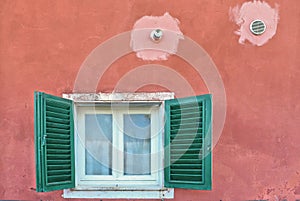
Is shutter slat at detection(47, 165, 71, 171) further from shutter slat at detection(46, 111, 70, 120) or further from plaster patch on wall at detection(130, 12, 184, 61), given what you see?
plaster patch on wall at detection(130, 12, 184, 61)

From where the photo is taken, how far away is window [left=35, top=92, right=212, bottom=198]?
341 cm

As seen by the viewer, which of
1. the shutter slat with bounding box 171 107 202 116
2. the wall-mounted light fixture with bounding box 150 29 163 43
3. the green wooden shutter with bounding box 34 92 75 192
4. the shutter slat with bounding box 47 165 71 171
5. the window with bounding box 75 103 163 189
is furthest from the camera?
the window with bounding box 75 103 163 189

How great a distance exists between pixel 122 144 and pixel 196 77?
3.64 ft

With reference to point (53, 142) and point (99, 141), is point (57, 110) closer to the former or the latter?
point (53, 142)

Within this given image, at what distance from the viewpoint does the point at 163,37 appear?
12.4 feet

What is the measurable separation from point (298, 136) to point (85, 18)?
103 inches

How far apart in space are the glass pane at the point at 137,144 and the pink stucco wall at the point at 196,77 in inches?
16.2

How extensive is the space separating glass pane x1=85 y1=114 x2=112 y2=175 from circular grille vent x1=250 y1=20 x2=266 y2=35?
182 cm

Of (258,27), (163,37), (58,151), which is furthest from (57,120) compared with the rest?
(258,27)

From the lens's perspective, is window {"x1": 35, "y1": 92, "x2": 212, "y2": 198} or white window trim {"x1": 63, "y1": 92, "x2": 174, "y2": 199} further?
white window trim {"x1": 63, "y1": 92, "x2": 174, "y2": 199}

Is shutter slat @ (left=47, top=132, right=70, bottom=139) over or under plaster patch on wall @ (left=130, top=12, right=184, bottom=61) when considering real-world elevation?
under

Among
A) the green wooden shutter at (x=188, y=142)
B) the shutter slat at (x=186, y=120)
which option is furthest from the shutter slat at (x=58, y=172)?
the shutter slat at (x=186, y=120)

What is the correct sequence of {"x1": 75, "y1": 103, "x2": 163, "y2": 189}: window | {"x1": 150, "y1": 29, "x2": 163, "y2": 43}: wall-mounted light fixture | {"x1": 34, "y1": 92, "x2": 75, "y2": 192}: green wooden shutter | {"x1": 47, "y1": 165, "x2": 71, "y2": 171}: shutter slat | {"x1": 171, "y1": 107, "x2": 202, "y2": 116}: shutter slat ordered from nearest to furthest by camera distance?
1. {"x1": 34, "y1": 92, "x2": 75, "y2": 192}: green wooden shutter
2. {"x1": 47, "y1": 165, "x2": 71, "y2": 171}: shutter slat
3. {"x1": 171, "y1": 107, "x2": 202, "y2": 116}: shutter slat
4. {"x1": 150, "y1": 29, "x2": 163, "y2": 43}: wall-mounted light fixture
5. {"x1": 75, "y1": 103, "x2": 163, "y2": 189}: window

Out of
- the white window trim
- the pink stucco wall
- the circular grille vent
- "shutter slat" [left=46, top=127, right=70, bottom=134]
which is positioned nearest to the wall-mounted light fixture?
the pink stucco wall
